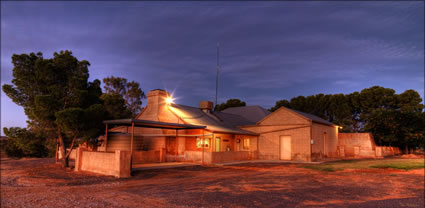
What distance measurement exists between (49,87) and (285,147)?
1978 cm

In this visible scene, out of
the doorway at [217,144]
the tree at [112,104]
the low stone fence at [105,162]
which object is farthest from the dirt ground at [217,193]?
the doorway at [217,144]

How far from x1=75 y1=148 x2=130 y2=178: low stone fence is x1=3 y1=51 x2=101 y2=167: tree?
8.33ft

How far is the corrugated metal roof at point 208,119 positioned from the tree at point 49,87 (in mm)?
8641

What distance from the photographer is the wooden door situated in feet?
84.1

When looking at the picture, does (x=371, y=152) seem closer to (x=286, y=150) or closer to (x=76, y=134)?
(x=286, y=150)

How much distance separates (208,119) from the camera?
28.0 metres

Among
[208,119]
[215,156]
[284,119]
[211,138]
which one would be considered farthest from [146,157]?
[284,119]

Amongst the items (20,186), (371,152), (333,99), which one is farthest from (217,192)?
(333,99)

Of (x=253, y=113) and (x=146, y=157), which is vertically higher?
(x=253, y=113)

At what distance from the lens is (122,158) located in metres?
14.1

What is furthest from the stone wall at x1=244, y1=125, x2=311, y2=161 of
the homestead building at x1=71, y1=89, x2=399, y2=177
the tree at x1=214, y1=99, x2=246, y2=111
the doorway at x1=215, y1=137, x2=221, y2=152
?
the tree at x1=214, y1=99, x2=246, y2=111

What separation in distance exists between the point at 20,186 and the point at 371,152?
32.8m

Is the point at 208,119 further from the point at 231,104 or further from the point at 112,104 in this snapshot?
the point at 231,104

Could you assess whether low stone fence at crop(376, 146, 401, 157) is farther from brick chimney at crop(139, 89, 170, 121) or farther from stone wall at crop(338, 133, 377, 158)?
brick chimney at crop(139, 89, 170, 121)
